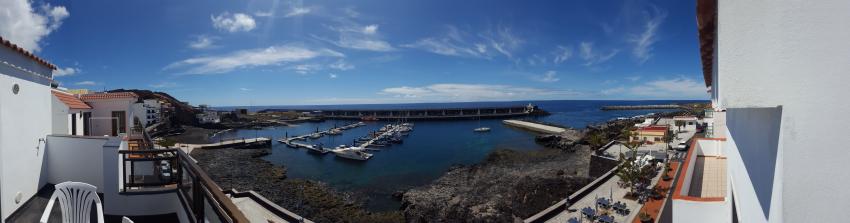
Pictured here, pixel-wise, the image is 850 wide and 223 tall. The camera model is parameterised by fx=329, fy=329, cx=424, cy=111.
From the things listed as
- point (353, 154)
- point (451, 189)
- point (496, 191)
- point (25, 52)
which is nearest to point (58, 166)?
point (25, 52)

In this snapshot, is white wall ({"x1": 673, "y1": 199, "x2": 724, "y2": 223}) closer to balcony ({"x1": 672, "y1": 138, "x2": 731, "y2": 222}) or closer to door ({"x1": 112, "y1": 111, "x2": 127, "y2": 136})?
balcony ({"x1": 672, "y1": 138, "x2": 731, "y2": 222})

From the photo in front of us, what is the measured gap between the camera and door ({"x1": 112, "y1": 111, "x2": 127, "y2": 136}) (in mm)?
11703

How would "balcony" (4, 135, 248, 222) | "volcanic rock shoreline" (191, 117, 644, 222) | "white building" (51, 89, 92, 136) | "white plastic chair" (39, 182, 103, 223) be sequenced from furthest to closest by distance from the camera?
"volcanic rock shoreline" (191, 117, 644, 222), "white building" (51, 89, 92, 136), "balcony" (4, 135, 248, 222), "white plastic chair" (39, 182, 103, 223)

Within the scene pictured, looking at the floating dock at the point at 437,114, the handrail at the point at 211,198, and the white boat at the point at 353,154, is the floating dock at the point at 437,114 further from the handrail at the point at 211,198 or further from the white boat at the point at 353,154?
the handrail at the point at 211,198

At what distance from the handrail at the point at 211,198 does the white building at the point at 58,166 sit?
0.02 m

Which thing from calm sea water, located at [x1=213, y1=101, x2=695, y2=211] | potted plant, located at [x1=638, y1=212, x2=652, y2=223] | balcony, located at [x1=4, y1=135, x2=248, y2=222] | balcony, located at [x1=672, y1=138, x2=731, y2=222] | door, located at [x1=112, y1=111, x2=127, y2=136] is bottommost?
calm sea water, located at [x1=213, y1=101, x2=695, y2=211]

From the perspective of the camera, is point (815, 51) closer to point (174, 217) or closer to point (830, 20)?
point (830, 20)

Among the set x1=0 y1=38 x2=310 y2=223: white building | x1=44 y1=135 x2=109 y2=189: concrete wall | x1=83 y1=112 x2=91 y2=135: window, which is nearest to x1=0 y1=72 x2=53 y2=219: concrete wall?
x1=0 y1=38 x2=310 y2=223: white building

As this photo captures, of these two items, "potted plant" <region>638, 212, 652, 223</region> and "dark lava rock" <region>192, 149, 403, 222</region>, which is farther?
"dark lava rock" <region>192, 149, 403, 222</region>

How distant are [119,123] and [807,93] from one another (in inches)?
643

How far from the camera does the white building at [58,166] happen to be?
4531mm

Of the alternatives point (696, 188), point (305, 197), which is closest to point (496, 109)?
point (305, 197)

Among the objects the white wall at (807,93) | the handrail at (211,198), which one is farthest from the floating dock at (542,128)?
the white wall at (807,93)

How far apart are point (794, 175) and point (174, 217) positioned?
21.1 ft
